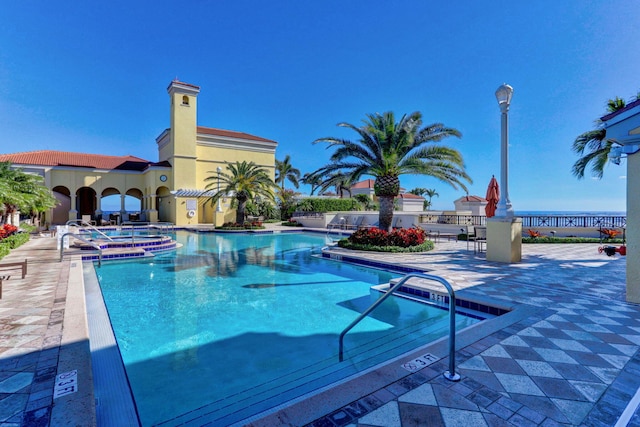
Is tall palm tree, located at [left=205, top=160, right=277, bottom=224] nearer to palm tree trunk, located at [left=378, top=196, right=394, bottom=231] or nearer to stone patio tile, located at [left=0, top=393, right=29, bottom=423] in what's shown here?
palm tree trunk, located at [left=378, top=196, right=394, bottom=231]

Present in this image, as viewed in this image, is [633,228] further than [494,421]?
Yes

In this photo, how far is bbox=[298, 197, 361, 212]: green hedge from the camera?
1183 inches

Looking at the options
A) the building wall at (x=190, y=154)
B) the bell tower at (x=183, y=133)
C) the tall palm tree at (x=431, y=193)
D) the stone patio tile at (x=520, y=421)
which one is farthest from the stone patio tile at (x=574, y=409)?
the tall palm tree at (x=431, y=193)

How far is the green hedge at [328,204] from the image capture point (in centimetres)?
3005

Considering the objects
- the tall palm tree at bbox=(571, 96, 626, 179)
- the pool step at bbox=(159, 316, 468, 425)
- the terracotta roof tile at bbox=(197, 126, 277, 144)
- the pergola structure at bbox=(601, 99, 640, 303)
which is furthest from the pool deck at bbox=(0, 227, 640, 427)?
the terracotta roof tile at bbox=(197, 126, 277, 144)

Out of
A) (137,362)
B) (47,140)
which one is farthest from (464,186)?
(47,140)

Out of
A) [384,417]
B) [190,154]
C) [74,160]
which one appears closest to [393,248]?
[384,417]

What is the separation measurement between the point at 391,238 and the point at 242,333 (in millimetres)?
8633

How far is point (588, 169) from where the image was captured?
12039 millimetres

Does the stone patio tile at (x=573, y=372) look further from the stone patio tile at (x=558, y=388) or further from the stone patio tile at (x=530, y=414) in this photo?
the stone patio tile at (x=530, y=414)

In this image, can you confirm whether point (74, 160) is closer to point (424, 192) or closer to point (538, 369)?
point (538, 369)

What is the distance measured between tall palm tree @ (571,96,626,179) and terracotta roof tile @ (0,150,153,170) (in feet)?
106

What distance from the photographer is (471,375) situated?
8.83 ft

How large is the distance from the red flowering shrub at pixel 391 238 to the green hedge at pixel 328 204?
57.0 ft
